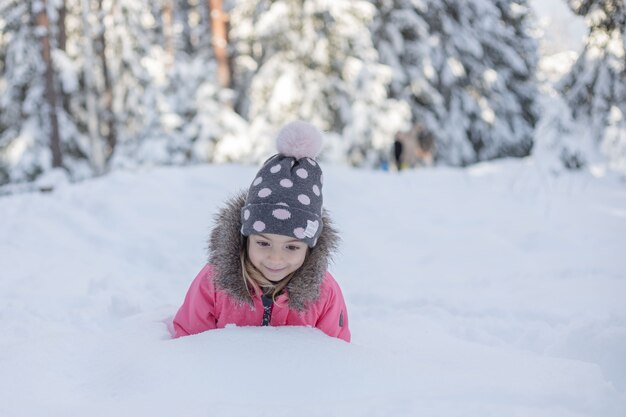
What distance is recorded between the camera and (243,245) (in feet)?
8.86

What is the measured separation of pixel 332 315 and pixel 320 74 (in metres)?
10.3

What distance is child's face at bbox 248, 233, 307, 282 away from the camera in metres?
2.52

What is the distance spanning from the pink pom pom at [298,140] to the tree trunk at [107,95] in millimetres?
14707

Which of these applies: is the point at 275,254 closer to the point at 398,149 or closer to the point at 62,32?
the point at 398,149

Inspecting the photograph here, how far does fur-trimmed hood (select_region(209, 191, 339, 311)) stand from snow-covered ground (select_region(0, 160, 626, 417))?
0.84 feet

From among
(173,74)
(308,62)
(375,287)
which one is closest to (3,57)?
(173,74)

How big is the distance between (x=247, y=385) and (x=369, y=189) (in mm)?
6062

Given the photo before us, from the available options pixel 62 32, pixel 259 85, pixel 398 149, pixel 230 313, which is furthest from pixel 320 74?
pixel 230 313

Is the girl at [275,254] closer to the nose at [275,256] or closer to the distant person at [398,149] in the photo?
the nose at [275,256]

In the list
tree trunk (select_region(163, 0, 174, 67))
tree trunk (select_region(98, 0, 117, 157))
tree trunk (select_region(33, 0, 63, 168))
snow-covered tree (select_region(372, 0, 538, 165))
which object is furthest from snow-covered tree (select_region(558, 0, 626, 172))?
tree trunk (select_region(163, 0, 174, 67))

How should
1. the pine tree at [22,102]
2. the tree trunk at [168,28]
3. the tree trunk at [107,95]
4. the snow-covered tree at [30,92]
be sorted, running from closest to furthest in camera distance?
1. the snow-covered tree at [30,92]
2. the pine tree at [22,102]
3. the tree trunk at [107,95]
4. the tree trunk at [168,28]

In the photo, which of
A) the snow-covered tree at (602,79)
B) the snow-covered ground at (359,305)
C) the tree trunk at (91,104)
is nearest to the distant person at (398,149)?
the snow-covered ground at (359,305)

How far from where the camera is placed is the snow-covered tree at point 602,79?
5039 mm

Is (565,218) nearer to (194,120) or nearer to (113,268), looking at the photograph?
(113,268)
